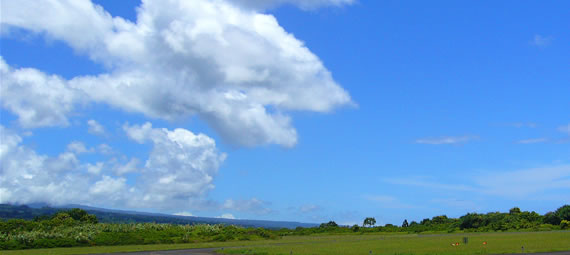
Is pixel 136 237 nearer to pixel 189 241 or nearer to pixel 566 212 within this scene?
pixel 189 241

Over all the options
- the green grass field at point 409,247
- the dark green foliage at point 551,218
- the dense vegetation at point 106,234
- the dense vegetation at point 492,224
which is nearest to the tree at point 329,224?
the dense vegetation at point 492,224

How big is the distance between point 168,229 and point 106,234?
11733mm

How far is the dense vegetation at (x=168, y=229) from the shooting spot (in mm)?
74688

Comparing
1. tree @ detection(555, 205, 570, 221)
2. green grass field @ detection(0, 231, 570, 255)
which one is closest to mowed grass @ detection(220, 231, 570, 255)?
green grass field @ detection(0, 231, 570, 255)

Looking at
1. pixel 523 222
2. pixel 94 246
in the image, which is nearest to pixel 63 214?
pixel 94 246

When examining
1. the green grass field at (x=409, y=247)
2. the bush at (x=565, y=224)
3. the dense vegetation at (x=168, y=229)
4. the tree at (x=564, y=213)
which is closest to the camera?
the green grass field at (x=409, y=247)

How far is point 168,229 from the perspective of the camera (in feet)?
288

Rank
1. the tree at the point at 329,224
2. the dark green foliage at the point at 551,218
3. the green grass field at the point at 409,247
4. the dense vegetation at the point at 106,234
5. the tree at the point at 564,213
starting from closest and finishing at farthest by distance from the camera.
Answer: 1. the green grass field at the point at 409,247
2. the dense vegetation at the point at 106,234
3. the tree at the point at 564,213
4. the dark green foliage at the point at 551,218
5. the tree at the point at 329,224

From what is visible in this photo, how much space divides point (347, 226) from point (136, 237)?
62348 millimetres

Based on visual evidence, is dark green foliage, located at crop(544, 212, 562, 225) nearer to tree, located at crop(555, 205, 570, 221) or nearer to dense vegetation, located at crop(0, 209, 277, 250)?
tree, located at crop(555, 205, 570, 221)

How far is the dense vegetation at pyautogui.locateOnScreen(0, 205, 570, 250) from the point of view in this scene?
74688 millimetres

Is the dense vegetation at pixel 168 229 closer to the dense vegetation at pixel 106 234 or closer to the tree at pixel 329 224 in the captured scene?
the dense vegetation at pixel 106 234

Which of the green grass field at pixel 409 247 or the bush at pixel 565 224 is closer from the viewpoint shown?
the green grass field at pixel 409 247

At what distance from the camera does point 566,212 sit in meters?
96.9
